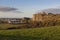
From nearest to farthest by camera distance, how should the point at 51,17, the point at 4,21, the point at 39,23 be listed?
the point at 39,23
the point at 4,21
the point at 51,17

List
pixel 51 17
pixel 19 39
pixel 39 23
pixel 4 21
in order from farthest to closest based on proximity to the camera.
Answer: pixel 51 17, pixel 4 21, pixel 39 23, pixel 19 39

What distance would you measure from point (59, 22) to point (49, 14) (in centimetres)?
493

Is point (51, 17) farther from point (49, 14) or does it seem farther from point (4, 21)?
point (4, 21)

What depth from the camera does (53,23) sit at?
21.0 m

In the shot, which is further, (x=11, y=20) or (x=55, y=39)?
(x=11, y=20)

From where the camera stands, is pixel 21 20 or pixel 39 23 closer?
pixel 39 23

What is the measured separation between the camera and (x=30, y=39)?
11672 mm

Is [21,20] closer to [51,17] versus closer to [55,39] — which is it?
[51,17]

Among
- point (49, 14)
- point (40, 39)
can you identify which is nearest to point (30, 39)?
point (40, 39)

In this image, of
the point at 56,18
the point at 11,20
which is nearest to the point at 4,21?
the point at 11,20

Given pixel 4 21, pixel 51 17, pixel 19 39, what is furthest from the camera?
pixel 51 17

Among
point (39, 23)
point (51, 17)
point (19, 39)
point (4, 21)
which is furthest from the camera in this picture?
point (51, 17)

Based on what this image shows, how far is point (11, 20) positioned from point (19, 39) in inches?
485

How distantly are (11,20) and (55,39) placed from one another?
41.5ft
